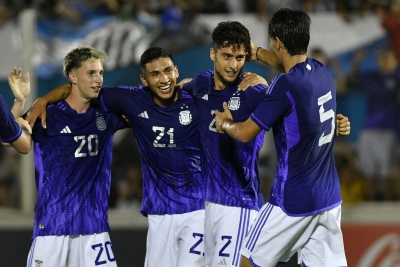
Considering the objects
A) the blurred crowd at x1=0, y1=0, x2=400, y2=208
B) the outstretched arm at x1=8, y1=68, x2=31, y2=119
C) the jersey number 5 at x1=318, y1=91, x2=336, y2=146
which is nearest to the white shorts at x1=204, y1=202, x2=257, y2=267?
the jersey number 5 at x1=318, y1=91, x2=336, y2=146

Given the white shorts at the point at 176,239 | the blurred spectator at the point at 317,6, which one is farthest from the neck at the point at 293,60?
the blurred spectator at the point at 317,6

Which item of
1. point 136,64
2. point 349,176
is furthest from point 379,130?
point 136,64

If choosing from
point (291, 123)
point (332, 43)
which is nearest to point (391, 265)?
point (332, 43)

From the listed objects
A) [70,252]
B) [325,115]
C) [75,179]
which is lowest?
[70,252]

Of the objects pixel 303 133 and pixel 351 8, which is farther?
pixel 351 8

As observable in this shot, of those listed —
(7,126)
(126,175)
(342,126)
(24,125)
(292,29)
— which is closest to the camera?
(292,29)

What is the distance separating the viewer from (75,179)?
6.24m

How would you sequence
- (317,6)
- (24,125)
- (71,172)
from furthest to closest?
(317,6) → (71,172) → (24,125)

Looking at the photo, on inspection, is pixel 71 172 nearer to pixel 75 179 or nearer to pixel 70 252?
pixel 75 179

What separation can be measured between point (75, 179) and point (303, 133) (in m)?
1.68

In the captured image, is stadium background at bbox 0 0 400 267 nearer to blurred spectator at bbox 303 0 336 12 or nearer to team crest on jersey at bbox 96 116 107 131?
blurred spectator at bbox 303 0 336 12

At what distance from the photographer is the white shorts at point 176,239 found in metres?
6.30

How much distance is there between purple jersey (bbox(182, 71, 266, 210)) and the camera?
20.0ft

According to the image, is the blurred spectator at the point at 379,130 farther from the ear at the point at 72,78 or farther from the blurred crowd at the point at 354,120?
the ear at the point at 72,78
